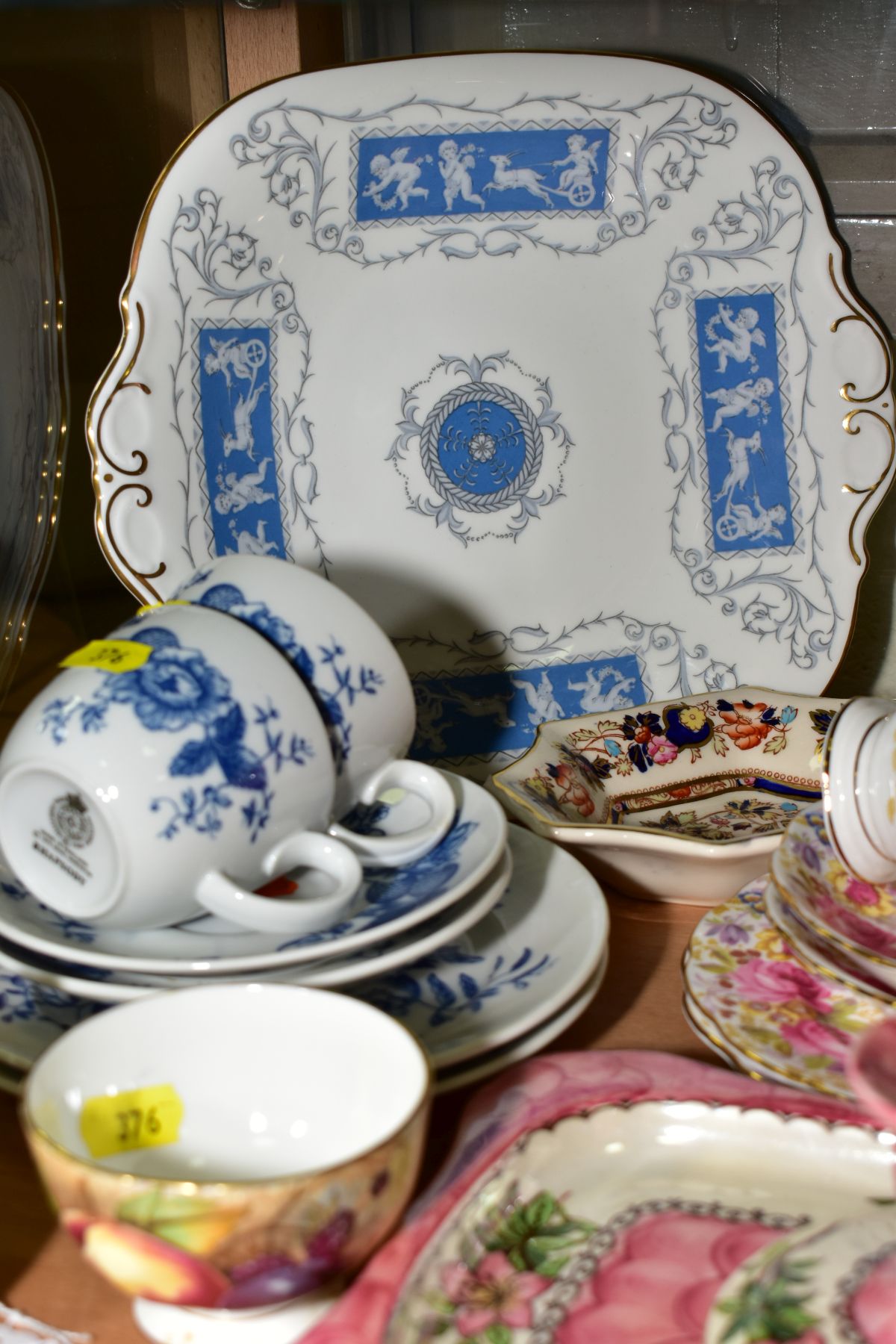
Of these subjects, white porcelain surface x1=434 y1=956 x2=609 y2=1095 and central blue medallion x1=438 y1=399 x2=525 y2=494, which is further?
central blue medallion x1=438 y1=399 x2=525 y2=494

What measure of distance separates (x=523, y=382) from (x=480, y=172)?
0.12 meters

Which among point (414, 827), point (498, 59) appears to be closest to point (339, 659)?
point (414, 827)

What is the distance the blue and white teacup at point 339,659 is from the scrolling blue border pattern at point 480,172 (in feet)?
0.92

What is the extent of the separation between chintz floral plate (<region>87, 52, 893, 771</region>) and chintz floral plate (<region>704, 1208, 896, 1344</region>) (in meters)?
A: 0.42

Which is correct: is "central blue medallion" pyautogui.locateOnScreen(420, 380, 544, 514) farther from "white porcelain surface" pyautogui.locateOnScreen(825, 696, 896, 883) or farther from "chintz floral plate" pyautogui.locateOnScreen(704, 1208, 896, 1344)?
"chintz floral plate" pyautogui.locateOnScreen(704, 1208, 896, 1344)

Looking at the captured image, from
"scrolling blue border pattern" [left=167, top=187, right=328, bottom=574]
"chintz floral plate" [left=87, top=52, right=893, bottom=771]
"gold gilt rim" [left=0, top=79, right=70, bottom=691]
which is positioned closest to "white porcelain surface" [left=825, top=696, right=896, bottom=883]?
"chintz floral plate" [left=87, top=52, right=893, bottom=771]

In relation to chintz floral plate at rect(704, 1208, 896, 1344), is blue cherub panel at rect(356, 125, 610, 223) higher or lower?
higher

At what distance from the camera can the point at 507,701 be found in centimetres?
77

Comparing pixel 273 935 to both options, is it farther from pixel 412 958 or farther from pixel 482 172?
pixel 482 172

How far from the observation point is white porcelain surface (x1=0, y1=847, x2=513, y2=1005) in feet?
1.46

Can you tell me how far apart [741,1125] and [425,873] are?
0.16 m

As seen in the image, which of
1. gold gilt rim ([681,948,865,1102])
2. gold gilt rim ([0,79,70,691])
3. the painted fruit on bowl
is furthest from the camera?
gold gilt rim ([0,79,70,691])

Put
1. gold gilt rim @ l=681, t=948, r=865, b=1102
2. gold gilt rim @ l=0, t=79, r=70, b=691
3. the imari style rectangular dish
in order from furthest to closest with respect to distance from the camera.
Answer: gold gilt rim @ l=0, t=79, r=70, b=691
the imari style rectangular dish
gold gilt rim @ l=681, t=948, r=865, b=1102

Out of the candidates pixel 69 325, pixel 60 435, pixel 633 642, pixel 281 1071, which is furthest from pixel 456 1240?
pixel 69 325
